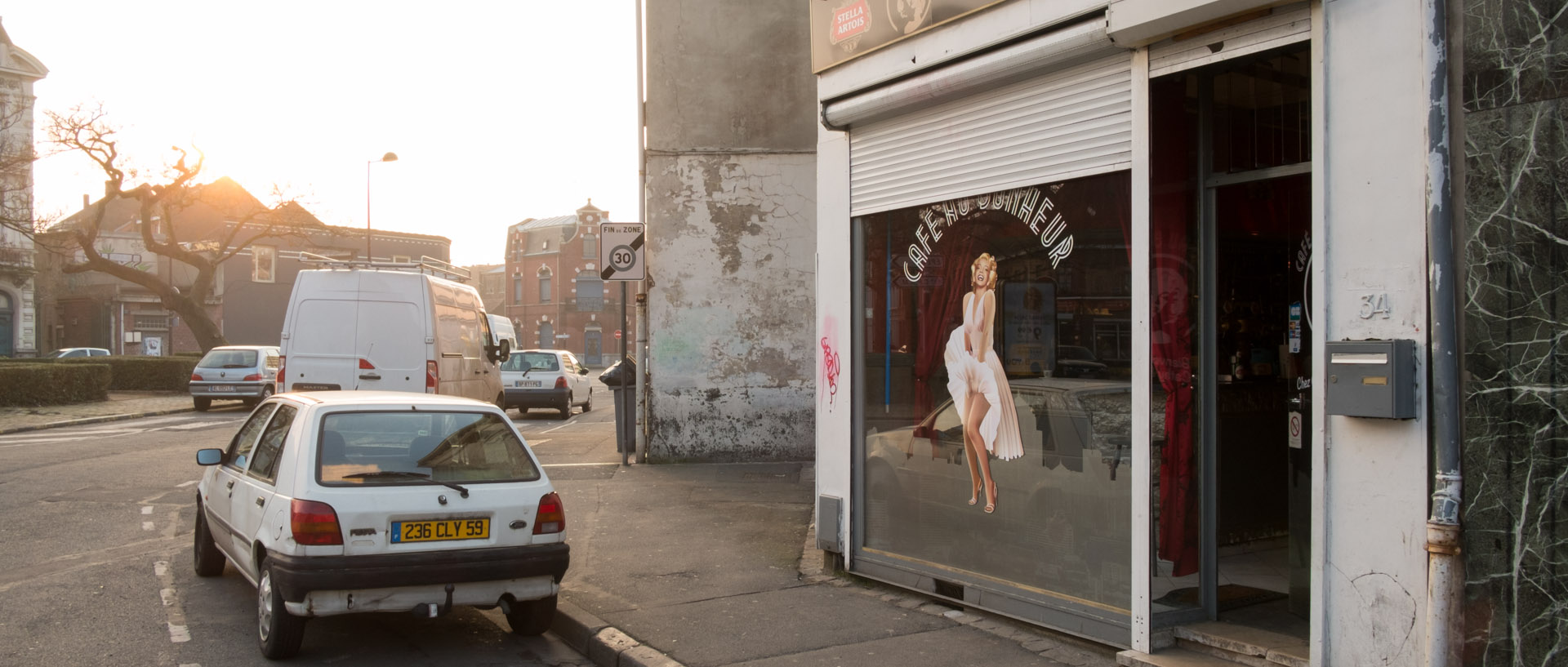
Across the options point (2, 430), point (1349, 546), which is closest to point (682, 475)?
point (1349, 546)

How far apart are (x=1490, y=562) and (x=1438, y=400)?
0.61 metres

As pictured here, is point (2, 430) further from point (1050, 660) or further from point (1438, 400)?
point (1438, 400)

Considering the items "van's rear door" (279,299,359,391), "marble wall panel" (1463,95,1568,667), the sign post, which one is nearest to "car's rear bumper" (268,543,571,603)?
"marble wall panel" (1463,95,1568,667)

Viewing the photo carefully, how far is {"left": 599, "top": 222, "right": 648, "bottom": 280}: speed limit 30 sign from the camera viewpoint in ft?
43.4

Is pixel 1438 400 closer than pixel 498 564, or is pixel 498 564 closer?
pixel 1438 400

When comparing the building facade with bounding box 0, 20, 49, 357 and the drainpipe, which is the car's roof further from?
the building facade with bounding box 0, 20, 49, 357

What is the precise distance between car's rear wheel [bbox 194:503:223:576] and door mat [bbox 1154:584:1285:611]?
6190mm

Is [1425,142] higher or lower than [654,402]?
higher

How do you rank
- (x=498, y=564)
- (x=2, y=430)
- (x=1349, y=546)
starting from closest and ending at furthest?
(x=1349, y=546) → (x=498, y=564) → (x=2, y=430)

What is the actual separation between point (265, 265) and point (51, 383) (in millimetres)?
43951

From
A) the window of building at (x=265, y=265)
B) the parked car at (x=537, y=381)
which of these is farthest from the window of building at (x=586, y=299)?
the parked car at (x=537, y=381)

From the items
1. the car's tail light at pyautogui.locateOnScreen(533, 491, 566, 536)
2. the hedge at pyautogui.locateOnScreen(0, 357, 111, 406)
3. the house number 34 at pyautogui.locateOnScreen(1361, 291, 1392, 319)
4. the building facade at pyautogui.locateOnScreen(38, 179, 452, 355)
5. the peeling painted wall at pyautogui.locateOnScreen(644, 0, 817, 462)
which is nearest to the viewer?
the house number 34 at pyautogui.locateOnScreen(1361, 291, 1392, 319)

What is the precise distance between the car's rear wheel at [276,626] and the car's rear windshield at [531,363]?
1909cm

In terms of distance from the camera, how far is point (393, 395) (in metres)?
6.59
